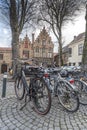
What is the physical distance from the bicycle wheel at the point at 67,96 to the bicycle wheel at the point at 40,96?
543 millimetres

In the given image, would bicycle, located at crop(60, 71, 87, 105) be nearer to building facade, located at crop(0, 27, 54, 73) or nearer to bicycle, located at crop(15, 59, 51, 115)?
bicycle, located at crop(15, 59, 51, 115)

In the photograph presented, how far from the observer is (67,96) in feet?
10.6

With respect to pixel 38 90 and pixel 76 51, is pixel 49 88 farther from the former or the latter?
pixel 76 51

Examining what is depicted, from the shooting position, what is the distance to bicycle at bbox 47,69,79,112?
305 centimetres

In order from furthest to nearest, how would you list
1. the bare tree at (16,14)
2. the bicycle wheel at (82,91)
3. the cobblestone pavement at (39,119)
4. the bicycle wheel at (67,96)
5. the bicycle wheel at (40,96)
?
the bare tree at (16,14) → the bicycle wheel at (82,91) → the bicycle wheel at (67,96) → the bicycle wheel at (40,96) → the cobblestone pavement at (39,119)

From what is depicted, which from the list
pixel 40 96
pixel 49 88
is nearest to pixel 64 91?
pixel 49 88

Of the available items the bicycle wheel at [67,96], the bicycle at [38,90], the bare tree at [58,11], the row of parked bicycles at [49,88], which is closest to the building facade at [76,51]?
the bare tree at [58,11]

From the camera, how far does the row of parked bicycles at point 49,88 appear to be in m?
2.97

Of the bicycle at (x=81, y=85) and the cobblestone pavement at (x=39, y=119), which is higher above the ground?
the bicycle at (x=81, y=85)

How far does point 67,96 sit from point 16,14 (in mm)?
7855

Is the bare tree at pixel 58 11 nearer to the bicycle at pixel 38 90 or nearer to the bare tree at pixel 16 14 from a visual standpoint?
the bare tree at pixel 16 14

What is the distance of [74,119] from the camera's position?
9.32ft

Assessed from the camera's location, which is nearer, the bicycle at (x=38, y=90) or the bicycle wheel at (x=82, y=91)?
the bicycle at (x=38, y=90)

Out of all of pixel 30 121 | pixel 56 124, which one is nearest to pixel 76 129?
pixel 56 124
